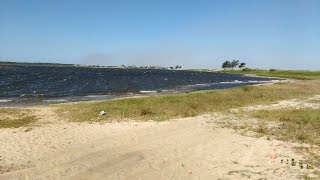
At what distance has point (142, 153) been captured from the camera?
17766 mm

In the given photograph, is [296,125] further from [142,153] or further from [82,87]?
[82,87]

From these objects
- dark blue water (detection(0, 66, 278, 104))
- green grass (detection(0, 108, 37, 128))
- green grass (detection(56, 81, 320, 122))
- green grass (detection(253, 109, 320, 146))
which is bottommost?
dark blue water (detection(0, 66, 278, 104))

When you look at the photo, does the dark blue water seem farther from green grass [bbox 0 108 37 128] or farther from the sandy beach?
the sandy beach

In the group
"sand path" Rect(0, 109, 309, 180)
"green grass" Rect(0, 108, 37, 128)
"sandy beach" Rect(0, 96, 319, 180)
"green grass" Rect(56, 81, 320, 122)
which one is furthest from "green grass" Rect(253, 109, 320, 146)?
"green grass" Rect(0, 108, 37, 128)

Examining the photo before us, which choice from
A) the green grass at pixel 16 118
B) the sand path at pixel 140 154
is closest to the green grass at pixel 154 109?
the green grass at pixel 16 118

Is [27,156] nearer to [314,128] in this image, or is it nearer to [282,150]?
[282,150]

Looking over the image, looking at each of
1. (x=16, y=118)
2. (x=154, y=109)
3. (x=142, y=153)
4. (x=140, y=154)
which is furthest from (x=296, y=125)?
(x=16, y=118)

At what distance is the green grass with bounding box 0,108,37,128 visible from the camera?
84.6ft

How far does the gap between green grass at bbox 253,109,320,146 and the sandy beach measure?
1.46 metres

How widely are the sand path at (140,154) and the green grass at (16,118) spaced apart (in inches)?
93.3

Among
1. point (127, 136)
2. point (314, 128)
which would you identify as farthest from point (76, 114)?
point (314, 128)

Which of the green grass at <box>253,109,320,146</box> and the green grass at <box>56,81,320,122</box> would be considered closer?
the green grass at <box>253,109,320,146</box>

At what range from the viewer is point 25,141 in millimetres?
20250

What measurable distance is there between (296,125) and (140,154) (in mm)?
11534
